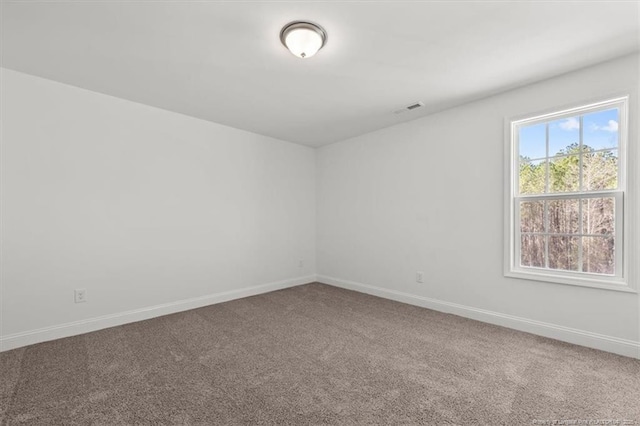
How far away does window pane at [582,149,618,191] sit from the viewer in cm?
255

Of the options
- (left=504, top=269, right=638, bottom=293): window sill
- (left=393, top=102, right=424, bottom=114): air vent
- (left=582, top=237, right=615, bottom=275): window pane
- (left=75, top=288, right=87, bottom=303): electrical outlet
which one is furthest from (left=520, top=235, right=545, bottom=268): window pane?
(left=75, top=288, right=87, bottom=303): electrical outlet

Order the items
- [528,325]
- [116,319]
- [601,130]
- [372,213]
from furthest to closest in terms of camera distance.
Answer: [372,213]
[116,319]
[528,325]
[601,130]

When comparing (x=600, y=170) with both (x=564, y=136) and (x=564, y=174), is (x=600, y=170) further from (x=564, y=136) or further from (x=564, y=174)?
(x=564, y=136)

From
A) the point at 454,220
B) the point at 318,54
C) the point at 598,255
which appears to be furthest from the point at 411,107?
the point at 598,255

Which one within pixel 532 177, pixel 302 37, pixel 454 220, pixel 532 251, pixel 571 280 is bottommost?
pixel 571 280

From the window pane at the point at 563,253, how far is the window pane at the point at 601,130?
0.87 m

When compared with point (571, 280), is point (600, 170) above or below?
above

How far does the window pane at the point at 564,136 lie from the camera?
2754mm

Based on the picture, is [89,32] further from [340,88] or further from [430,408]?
[430,408]

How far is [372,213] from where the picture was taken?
4.41 meters

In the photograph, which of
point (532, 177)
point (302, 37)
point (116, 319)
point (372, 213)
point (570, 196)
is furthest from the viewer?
point (372, 213)

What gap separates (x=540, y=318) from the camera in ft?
9.32

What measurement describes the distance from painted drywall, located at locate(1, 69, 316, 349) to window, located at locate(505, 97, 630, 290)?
10.7 feet

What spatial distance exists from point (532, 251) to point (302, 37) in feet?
9.74
